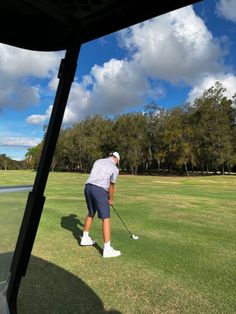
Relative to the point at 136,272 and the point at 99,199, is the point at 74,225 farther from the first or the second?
the point at 136,272

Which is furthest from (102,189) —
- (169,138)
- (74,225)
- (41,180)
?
(169,138)

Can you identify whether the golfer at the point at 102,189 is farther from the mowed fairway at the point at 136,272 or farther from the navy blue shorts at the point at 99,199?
the mowed fairway at the point at 136,272

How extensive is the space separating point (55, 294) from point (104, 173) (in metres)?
3.22

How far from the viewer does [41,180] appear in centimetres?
244

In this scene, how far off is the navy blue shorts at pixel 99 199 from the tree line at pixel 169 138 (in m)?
44.9

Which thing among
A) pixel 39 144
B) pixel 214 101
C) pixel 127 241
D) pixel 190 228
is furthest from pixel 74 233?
pixel 214 101

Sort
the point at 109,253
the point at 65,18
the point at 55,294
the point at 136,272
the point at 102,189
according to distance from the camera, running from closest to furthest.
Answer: the point at 65,18, the point at 55,294, the point at 136,272, the point at 109,253, the point at 102,189

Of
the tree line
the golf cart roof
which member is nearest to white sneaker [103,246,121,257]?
the golf cart roof

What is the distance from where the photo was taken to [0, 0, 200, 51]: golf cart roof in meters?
2.07

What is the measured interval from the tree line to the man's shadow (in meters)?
40.8

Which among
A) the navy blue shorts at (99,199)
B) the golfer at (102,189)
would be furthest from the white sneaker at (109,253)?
the navy blue shorts at (99,199)

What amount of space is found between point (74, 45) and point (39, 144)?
0.64m

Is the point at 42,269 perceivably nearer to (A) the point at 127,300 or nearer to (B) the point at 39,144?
(A) the point at 127,300

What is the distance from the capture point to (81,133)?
290 ft
